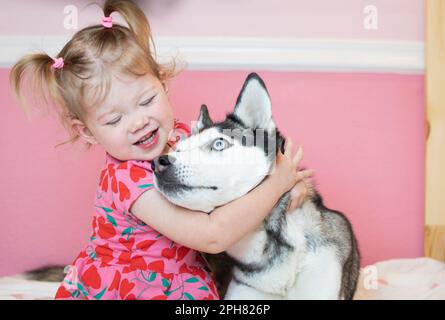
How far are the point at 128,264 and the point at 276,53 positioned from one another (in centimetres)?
84

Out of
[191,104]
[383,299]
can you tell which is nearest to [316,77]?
[191,104]

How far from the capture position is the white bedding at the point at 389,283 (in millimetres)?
1437

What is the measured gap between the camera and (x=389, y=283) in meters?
1.54

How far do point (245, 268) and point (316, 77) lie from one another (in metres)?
0.79

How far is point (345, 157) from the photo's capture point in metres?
1.75

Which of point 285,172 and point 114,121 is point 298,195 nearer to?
point 285,172

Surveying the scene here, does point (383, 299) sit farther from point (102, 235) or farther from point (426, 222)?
point (102, 235)

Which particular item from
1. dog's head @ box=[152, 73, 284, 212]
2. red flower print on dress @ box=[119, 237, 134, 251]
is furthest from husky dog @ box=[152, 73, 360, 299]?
red flower print on dress @ box=[119, 237, 134, 251]

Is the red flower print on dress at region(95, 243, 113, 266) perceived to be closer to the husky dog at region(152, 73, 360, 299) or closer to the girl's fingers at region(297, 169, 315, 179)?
the husky dog at region(152, 73, 360, 299)

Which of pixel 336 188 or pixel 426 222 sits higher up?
pixel 336 188

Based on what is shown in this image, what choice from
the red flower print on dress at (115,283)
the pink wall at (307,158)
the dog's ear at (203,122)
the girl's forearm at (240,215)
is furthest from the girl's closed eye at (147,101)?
the pink wall at (307,158)

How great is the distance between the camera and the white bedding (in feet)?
4.71
